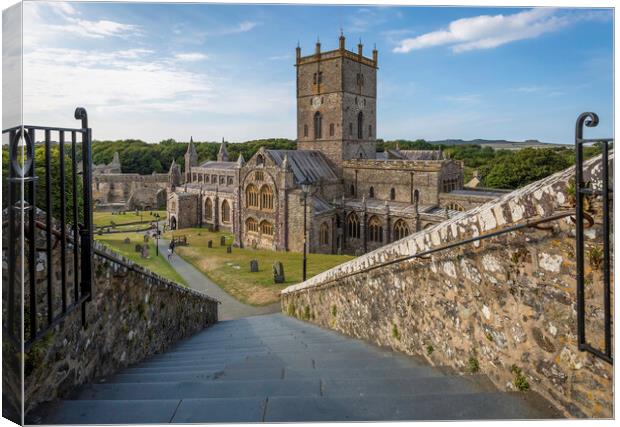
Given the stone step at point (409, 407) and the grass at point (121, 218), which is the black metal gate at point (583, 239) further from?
the grass at point (121, 218)

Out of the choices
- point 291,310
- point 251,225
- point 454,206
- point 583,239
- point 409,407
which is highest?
point 583,239

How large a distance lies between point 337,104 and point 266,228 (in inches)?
422

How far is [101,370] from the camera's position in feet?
15.7

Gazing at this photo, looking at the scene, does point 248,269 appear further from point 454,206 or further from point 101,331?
point 101,331

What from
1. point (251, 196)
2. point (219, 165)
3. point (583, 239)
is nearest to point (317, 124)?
point (251, 196)

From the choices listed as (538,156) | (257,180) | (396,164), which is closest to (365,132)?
(396,164)

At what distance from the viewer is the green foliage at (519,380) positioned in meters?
3.84

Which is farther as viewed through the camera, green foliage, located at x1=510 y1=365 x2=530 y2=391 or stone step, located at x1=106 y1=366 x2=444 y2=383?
stone step, located at x1=106 y1=366 x2=444 y2=383

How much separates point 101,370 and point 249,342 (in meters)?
3.12

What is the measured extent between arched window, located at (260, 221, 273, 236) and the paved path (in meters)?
7.28

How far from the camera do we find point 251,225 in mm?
36469

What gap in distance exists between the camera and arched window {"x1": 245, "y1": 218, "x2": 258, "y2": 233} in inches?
1423

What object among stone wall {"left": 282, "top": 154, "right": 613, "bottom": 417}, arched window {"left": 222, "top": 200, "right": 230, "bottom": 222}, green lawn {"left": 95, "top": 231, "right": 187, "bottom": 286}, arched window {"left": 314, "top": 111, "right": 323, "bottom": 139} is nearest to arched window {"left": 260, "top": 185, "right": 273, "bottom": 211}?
arched window {"left": 314, "top": 111, "right": 323, "bottom": 139}

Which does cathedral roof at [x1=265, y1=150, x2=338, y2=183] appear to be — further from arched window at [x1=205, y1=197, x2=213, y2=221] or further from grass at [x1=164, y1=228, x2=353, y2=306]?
arched window at [x1=205, y1=197, x2=213, y2=221]
